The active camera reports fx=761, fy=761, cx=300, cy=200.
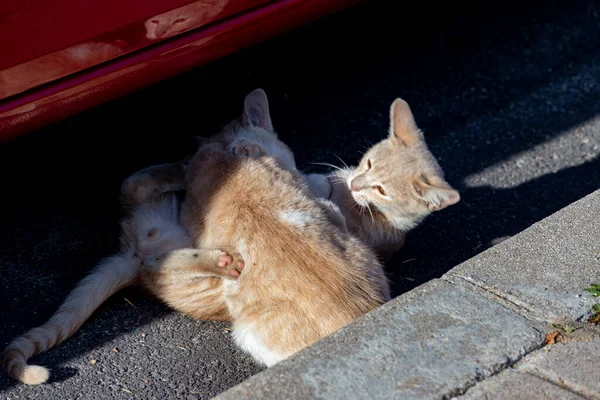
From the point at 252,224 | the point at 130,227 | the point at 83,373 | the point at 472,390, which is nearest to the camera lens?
the point at 472,390

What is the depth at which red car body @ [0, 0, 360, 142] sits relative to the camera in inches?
121

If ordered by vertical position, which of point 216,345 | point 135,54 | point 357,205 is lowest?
point 216,345

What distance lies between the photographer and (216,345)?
3.51 m

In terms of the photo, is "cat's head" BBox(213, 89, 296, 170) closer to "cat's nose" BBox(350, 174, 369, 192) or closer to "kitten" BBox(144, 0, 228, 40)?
"cat's nose" BBox(350, 174, 369, 192)

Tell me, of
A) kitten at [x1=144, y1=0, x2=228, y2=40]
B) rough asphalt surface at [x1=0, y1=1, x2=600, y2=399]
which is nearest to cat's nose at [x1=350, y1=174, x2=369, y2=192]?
rough asphalt surface at [x1=0, y1=1, x2=600, y2=399]

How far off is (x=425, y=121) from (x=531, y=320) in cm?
262

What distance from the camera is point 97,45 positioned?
130 inches

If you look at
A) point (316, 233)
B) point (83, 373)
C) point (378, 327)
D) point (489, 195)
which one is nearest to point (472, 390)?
point (378, 327)

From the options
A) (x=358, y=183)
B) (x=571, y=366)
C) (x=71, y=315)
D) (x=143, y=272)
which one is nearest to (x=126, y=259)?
(x=143, y=272)

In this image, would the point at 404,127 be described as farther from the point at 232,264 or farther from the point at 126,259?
the point at 126,259

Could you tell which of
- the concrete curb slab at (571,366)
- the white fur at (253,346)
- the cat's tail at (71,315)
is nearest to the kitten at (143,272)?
the cat's tail at (71,315)

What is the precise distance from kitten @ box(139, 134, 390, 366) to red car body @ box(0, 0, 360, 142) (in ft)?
1.90

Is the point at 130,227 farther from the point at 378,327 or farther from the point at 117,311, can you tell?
the point at 378,327

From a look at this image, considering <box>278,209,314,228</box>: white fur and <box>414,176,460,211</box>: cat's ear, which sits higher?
<box>278,209,314,228</box>: white fur
